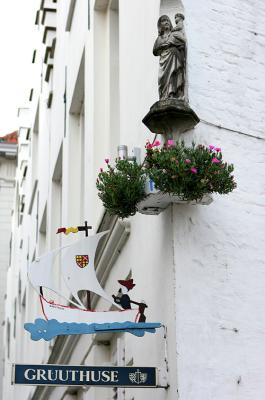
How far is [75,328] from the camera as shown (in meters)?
5.94

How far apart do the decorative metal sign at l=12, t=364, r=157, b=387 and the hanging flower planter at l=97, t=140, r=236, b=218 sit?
117cm

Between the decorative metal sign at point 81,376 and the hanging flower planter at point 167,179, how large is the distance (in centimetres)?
117

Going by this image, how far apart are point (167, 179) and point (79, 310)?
3.58 ft

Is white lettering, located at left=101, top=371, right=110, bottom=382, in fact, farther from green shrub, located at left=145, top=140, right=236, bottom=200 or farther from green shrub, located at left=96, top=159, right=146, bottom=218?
green shrub, located at left=145, top=140, right=236, bottom=200

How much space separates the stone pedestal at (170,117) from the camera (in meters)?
6.23

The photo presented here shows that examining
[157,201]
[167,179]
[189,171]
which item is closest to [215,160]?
[189,171]

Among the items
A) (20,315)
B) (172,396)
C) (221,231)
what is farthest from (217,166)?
(20,315)

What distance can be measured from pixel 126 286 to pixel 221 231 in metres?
0.80

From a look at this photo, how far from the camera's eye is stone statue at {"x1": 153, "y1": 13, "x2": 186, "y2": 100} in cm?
640

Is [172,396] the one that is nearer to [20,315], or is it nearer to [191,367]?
[191,367]

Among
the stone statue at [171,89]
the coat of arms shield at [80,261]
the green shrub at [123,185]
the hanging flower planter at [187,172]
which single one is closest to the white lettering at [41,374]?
the coat of arms shield at [80,261]

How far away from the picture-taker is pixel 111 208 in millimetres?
6277

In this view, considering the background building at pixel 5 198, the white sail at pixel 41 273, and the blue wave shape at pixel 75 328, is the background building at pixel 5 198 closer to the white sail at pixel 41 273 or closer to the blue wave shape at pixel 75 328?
the white sail at pixel 41 273

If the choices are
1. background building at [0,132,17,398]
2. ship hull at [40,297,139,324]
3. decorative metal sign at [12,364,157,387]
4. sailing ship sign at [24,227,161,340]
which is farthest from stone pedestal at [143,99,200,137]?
background building at [0,132,17,398]
